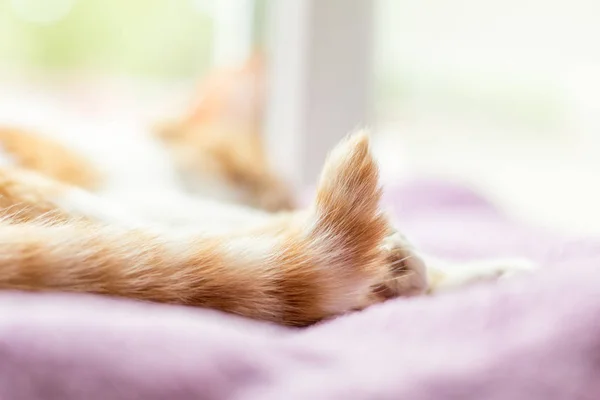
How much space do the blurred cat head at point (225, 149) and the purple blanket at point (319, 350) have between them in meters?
1.04

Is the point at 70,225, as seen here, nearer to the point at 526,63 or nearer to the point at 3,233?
the point at 3,233

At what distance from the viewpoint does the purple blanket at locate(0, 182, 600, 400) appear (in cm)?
46

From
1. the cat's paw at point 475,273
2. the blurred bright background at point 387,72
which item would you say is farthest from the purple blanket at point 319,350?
the blurred bright background at point 387,72

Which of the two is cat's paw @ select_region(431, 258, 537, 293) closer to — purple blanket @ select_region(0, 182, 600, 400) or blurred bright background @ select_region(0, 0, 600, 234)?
purple blanket @ select_region(0, 182, 600, 400)

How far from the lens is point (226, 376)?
469mm

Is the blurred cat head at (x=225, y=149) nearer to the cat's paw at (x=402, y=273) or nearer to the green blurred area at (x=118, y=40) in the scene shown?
the green blurred area at (x=118, y=40)

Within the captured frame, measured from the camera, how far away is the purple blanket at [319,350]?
46 cm

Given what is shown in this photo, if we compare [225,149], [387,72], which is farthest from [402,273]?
[387,72]

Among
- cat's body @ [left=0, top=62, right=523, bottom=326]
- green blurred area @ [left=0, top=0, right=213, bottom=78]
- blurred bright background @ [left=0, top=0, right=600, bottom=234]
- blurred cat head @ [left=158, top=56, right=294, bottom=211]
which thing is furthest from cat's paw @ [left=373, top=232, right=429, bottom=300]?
green blurred area @ [left=0, top=0, right=213, bottom=78]

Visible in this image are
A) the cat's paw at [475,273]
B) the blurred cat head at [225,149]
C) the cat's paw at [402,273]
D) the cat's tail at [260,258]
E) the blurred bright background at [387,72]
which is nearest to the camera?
the cat's tail at [260,258]

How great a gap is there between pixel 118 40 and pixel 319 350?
2.05 m

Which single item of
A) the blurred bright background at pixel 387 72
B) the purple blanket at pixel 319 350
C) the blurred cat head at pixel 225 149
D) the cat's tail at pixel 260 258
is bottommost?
the purple blanket at pixel 319 350

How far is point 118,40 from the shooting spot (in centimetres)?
242

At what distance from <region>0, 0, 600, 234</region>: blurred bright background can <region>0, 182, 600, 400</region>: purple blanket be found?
5.50ft
